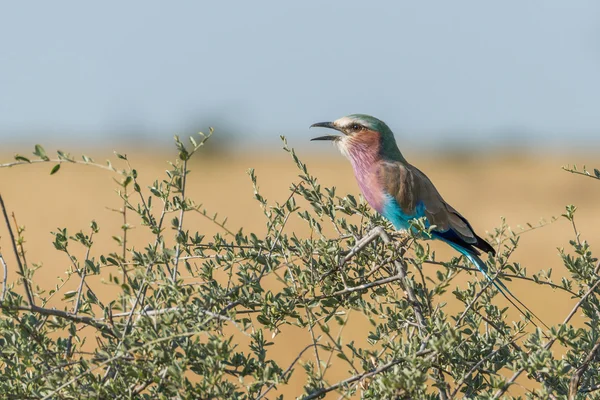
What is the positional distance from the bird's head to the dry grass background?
599 cm

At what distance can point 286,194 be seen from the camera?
26.3 metres

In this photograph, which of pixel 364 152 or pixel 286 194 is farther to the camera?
pixel 286 194

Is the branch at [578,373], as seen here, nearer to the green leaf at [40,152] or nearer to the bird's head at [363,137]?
the green leaf at [40,152]

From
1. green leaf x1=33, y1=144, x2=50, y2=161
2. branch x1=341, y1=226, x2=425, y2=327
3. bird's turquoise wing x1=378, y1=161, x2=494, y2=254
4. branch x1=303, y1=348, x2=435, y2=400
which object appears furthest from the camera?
bird's turquoise wing x1=378, y1=161, x2=494, y2=254

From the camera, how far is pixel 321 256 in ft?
8.94

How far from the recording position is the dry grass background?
1550cm

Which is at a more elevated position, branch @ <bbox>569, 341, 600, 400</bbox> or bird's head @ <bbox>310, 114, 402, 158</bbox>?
bird's head @ <bbox>310, 114, 402, 158</bbox>

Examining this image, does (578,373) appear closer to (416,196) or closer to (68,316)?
(68,316)

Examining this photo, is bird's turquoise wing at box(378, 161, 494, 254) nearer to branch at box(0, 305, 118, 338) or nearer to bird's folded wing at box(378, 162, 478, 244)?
bird's folded wing at box(378, 162, 478, 244)

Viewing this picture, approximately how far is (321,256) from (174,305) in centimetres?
50

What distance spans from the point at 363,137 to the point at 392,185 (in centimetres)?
39

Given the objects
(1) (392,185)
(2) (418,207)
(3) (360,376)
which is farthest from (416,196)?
(3) (360,376)

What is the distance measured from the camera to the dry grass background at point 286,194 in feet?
50.9

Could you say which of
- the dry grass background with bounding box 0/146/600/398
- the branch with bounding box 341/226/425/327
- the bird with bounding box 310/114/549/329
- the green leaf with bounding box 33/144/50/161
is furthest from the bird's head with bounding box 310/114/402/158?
the dry grass background with bounding box 0/146/600/398
